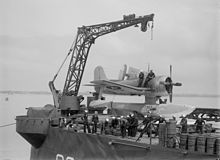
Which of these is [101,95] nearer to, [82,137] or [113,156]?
[82,137]

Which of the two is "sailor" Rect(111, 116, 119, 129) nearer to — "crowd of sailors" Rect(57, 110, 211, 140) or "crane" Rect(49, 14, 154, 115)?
"crowd of sailors" Rect(57, 110, 211, 140)

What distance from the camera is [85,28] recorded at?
26359 millimetres

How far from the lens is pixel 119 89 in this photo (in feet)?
78.2

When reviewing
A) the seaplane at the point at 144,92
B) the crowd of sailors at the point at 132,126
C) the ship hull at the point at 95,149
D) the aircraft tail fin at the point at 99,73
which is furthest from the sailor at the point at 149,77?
the aircraft tail fin at the point at 99,73

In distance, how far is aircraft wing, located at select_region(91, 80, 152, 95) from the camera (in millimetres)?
21859

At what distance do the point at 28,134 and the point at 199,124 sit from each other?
30.5 feet

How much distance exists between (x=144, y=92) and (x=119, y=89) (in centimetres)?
236

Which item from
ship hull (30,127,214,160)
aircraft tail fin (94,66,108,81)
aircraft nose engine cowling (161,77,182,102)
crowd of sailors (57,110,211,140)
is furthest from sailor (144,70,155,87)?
aircraft tail fin (94,66,108,81)

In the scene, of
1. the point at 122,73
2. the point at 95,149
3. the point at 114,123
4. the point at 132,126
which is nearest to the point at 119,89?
the point at 122,73

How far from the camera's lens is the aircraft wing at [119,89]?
2186cm

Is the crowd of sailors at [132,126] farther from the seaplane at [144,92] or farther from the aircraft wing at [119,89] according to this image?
the aircraft wing at [119,89]

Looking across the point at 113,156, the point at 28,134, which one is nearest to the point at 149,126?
the point at 113,156

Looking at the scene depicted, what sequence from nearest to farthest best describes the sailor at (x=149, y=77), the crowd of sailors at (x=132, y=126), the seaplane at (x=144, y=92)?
the crowd of sailors at (x=132, y=126) < the seaplane at (x=144, y=92) < the sailor at (x=149, y=77)

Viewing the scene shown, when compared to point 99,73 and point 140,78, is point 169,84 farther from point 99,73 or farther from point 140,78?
point 99,73
